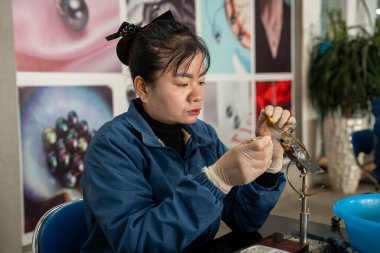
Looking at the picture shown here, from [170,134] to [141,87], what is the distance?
6.4 inches

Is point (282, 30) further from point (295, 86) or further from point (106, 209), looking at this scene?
point (106, 209)

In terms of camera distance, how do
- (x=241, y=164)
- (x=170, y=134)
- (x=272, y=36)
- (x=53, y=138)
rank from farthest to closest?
(x=272, y=36), (x=53, y=138), (x=170, y=134), (x=241, y=164)

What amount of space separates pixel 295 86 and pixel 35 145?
103 inches

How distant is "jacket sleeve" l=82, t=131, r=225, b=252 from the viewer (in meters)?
0.83

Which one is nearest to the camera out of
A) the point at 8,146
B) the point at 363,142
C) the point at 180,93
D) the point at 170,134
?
the point at 180,93

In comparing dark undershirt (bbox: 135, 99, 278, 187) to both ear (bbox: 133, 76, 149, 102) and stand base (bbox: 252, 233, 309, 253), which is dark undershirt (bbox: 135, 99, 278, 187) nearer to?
ear (bbox: 133, 76, 149, 102)

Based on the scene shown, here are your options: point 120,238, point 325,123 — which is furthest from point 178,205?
point 325,123

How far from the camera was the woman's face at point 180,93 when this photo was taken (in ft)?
3.25

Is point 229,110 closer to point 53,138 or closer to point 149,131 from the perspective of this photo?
point 53,138

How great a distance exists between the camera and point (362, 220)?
2.41 feet

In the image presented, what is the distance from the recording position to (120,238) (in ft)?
2.76

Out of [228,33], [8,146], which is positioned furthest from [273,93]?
[8,146]

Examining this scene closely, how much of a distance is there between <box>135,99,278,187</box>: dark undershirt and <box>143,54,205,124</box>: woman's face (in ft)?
0.19

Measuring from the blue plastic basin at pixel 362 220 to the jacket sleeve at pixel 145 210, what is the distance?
27cm
